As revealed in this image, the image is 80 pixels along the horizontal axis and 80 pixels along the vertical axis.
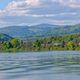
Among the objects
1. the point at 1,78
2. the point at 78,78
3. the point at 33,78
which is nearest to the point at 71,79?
the point at 78,78

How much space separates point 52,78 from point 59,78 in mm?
711

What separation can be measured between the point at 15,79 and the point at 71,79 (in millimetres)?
5604

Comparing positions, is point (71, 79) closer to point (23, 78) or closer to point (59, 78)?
point (59, 78)

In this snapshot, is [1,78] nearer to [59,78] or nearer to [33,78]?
[33,78]

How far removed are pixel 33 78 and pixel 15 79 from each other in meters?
1.82

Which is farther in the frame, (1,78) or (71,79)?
(1,78)

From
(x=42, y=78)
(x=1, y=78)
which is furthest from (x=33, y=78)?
(x=1, y=78)

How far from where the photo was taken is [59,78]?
124 ft

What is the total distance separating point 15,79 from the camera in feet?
125

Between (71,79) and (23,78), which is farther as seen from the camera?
(23,78)

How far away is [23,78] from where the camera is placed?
39094 millimetres

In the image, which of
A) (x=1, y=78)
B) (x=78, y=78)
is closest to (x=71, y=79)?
(x=78, y=78)

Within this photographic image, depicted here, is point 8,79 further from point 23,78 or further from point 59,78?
point 59,78

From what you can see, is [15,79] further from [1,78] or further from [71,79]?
[71,79]
